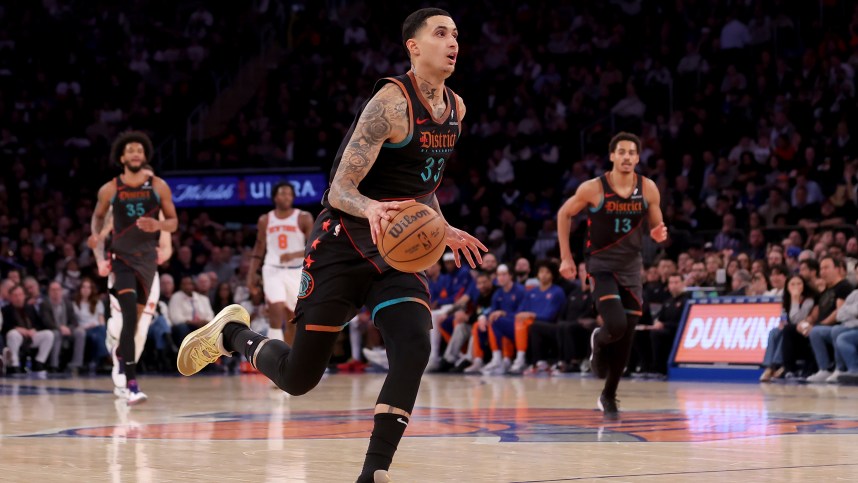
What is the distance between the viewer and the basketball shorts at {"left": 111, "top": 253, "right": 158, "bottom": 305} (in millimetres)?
11430

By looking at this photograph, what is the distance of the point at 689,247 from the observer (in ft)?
62.3

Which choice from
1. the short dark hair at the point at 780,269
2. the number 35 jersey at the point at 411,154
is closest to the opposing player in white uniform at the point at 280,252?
the short dark hair at the point at 780,269

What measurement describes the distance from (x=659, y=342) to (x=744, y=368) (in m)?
1.44

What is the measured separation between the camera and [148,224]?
37.6ft

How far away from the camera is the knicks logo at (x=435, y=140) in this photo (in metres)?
5.64

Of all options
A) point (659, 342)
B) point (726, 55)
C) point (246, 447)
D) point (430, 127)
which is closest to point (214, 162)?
point (726, 55)

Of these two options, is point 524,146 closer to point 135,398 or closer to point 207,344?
point 135,398

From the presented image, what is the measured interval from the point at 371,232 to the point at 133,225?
6819mm

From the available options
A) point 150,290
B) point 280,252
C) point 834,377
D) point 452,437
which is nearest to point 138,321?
point 150,290

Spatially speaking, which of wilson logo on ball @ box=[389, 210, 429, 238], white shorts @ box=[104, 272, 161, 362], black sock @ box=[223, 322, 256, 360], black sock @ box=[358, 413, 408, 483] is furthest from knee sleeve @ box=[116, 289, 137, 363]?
wilson logo on ball @ box=[389, 210, 429, 238]

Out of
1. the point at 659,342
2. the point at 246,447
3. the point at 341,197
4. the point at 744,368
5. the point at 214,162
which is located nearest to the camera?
the point at 341,197

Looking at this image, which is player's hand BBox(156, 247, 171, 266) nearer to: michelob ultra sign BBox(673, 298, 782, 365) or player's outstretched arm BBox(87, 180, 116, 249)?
player's outstretched arm BBox(87, 180, 116, 249)

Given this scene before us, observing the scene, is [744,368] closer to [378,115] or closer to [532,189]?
[532,189]

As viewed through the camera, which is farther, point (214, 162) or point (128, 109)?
point (128, 109)
